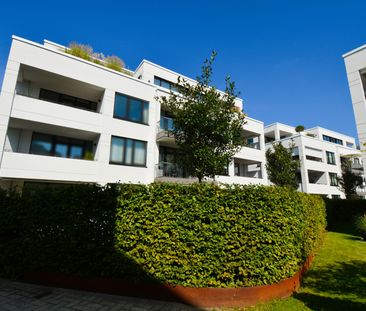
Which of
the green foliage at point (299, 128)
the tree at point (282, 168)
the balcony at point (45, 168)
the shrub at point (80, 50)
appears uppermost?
the green foliage at point (299, 128)

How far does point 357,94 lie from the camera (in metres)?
12.7

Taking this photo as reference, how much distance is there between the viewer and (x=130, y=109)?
16938mm

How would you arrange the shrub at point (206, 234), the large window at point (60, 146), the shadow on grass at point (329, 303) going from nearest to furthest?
the shadow on grass at point (329, 303), the shrub at point (206, 234), the large window at point (60, 146)

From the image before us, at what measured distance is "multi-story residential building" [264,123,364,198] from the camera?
3191 centimetres

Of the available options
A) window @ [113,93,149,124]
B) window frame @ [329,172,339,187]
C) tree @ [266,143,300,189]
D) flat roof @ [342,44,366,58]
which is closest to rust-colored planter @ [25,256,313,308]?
window @ [113,93,149,124]

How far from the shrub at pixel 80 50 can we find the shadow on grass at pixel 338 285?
20.1 m

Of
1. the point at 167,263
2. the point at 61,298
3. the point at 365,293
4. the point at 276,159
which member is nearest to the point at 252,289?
the point at 167,263

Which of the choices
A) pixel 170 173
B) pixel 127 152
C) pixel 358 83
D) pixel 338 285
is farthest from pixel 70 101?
pixel 358 83

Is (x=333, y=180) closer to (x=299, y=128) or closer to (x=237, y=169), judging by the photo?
(x=299, y=128)

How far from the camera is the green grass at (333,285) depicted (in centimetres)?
502

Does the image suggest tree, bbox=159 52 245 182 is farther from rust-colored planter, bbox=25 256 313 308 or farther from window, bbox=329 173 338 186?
window, bbox=329 173 338 186

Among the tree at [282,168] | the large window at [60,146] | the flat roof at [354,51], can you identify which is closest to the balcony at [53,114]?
the large window at [60,146]

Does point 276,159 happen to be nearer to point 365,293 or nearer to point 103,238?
point 365,293

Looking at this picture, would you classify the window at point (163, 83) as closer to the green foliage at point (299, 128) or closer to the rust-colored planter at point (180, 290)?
the rust-colored planter at point (180, 290)
